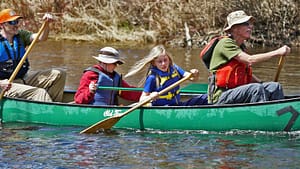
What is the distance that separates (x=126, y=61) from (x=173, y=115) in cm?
742

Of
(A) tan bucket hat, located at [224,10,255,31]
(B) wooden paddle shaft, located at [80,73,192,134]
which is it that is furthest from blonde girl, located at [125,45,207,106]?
(A) tan bucket hat, located at [224,10,255,31]

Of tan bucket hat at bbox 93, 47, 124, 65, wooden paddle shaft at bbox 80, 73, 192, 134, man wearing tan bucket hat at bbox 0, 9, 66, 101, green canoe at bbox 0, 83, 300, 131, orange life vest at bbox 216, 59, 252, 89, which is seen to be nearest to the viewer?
green canoe at bbox 0, 83, 300, 131

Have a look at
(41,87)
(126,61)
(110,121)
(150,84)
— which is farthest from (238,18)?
(126,61)

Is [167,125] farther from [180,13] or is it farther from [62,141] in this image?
[180,13]

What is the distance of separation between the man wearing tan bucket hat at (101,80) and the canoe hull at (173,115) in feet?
0.87

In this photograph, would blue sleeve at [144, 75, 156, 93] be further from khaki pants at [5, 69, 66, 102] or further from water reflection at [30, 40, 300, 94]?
water reflection at [30, 40, 300, 94]

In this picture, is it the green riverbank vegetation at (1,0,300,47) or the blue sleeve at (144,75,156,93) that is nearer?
the blue sleeve at (144,75,156,93)

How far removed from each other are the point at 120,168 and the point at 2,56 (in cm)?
302

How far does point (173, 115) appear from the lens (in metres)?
8.36

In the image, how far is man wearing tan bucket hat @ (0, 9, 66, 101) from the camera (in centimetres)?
920

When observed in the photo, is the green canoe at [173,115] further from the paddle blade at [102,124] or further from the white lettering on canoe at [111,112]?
the paddle blade at [102,124]

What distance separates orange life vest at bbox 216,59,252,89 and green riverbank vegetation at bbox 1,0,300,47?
378 inches

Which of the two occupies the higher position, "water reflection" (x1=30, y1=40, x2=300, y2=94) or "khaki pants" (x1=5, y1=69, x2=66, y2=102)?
"khaki pants" (x1=5, y1=69, x2=66, y2=102)

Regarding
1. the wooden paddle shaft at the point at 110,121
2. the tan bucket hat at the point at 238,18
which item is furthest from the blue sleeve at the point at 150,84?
the tan bucket hat at the point at 238,18
